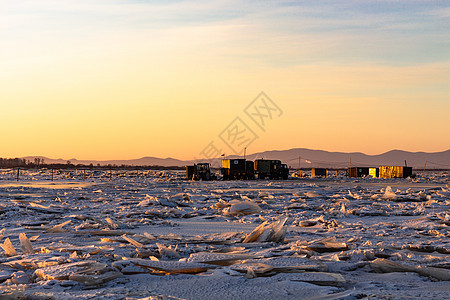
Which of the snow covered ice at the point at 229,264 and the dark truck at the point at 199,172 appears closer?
the snow covered ice at the point at 229,264

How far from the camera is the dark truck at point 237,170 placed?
55625 millimetres

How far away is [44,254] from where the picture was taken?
20.8 feet

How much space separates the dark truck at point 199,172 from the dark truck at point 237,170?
2.33 meters

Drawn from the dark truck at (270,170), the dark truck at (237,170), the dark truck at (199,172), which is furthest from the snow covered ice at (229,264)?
the dark truck at (270,170)

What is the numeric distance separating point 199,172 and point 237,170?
18.1 feet

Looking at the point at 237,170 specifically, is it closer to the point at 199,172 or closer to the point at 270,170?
the point at 270,170

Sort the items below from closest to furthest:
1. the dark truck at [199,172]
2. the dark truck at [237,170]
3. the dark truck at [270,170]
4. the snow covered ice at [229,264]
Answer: the snow covered ice at [229,264]
the dark truck at [199,172]
the dark truck at [237,170]
the dark truck at [270,170]

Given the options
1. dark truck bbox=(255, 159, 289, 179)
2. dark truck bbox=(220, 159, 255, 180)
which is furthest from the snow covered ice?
dark truck bbox=(255, 159, 289, 179)

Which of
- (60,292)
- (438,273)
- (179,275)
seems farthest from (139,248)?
(438,273)

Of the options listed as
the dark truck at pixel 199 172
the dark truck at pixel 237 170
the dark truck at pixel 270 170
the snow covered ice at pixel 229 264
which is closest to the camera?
the snow covered ice at pixel 229 264

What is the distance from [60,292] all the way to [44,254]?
1969mm

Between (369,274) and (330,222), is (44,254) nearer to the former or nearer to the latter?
(369,274)

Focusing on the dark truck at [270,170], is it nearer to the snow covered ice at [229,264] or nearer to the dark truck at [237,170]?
the dark truck at [237,170]

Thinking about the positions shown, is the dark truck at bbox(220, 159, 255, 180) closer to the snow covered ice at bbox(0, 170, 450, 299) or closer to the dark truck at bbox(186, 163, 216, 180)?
the dark truck at bbox(186, 163, 216, 180)
